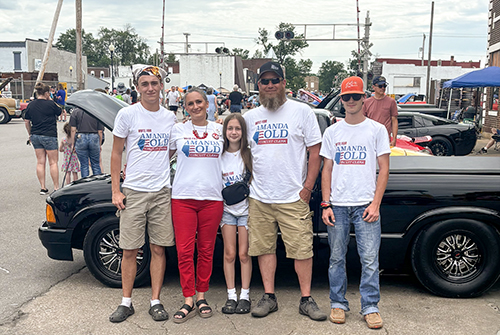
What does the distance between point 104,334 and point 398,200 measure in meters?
2.57

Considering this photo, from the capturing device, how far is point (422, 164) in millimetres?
4719

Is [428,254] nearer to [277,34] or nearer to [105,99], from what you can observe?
[105,99]

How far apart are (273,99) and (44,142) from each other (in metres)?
6.32

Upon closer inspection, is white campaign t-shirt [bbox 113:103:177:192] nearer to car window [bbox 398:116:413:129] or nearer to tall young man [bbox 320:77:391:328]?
tall young man [bbox 320:77:391:328]

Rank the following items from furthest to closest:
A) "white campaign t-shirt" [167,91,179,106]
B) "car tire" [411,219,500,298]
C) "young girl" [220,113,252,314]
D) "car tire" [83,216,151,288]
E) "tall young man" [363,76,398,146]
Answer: "white campaign t-shirt" [167,91,179,106] < "tall young man" [363,76,398,146] < "car tire" [83,216,151,288] < "car tire" [411,219,500,298] < "young girl" [220,113,252,314]

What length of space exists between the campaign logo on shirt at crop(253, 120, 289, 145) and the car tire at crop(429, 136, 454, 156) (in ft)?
34.0

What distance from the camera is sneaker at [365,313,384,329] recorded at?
381 cm

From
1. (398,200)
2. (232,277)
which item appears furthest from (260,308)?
(398,200)

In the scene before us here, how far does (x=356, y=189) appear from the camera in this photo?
12.6 feet

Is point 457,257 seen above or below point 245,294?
above

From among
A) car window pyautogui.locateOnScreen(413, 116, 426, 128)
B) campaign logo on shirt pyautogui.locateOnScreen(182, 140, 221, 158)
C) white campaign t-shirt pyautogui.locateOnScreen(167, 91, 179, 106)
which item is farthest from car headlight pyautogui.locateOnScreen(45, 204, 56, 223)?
white campaign t-shirt pyautogui.locateOnScreen(167, 91, 179, 106)

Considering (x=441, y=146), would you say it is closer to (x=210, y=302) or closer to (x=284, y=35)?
(x=210, y=302)

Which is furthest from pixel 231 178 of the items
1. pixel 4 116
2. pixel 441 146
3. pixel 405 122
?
pixel 4 116

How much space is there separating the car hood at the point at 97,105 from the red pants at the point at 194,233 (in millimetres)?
1242
